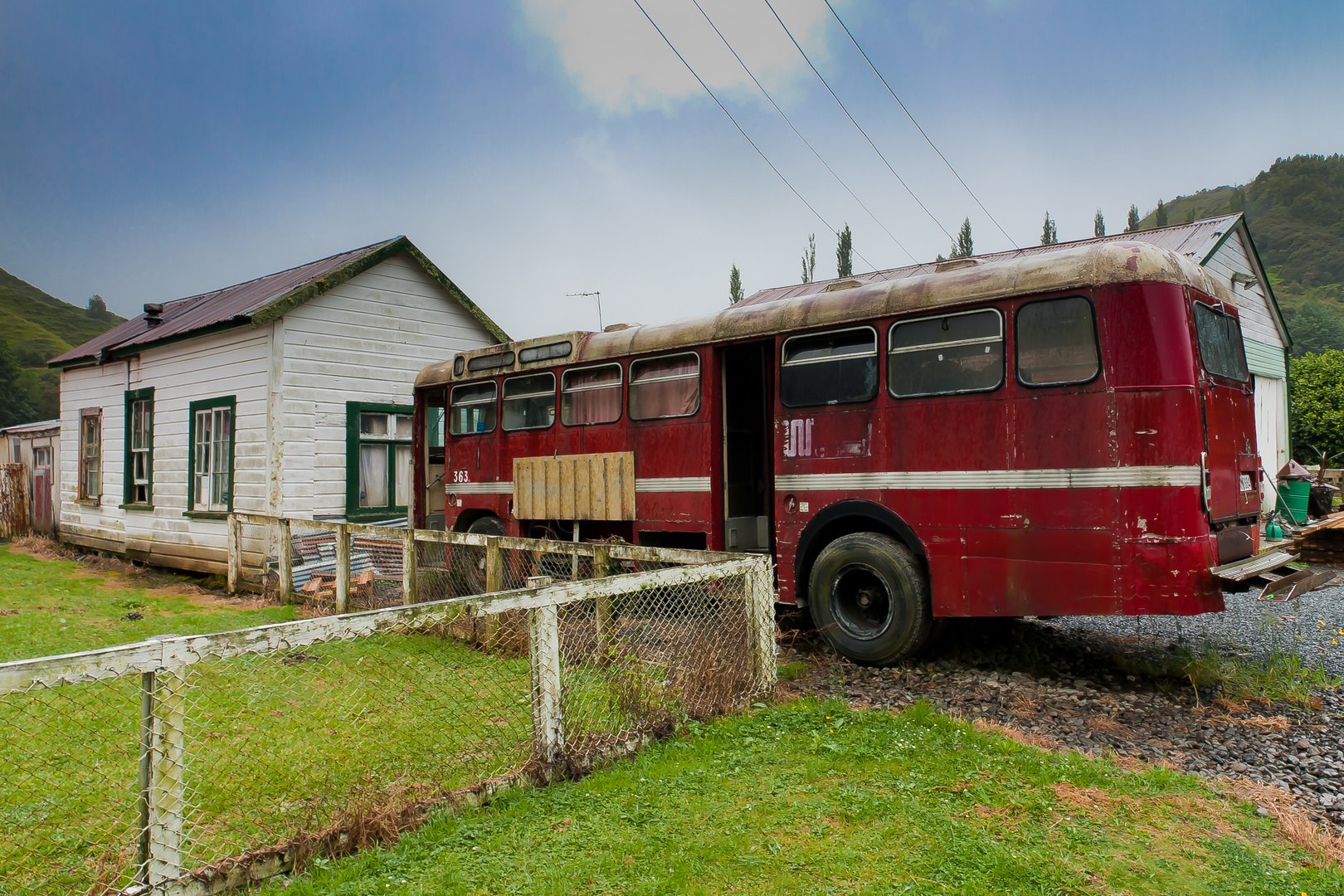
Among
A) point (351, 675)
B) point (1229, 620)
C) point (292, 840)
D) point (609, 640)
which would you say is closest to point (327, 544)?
point (351, 675)

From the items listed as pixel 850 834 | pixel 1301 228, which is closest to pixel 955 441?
pixel 850 834

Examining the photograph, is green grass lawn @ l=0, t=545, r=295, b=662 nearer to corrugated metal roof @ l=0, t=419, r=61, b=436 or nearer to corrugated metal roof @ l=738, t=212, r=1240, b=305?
corrugated metal roof @ l=0, t=419, r=61, b=436

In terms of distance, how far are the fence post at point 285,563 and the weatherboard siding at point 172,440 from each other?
1953 millimetres

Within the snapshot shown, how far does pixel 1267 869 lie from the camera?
3043mm

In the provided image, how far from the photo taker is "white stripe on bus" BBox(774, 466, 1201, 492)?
5305 mm

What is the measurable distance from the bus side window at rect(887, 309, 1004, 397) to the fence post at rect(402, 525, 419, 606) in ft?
16.4

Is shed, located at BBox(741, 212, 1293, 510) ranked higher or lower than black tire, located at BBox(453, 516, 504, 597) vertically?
higher

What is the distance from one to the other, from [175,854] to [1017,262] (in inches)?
244

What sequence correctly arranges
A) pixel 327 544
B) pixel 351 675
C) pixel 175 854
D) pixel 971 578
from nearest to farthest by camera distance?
1. pixel 175 854
2. pixel 971 578
3. pixel 351 675
4. pixel 327 544

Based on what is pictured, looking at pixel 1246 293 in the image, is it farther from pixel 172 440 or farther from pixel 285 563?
pixel 172 440

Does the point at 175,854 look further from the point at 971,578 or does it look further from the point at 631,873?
the point at 971,578

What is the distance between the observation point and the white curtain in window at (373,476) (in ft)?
41.1

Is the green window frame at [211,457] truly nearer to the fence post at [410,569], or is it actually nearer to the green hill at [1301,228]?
the fence post at [410,569]

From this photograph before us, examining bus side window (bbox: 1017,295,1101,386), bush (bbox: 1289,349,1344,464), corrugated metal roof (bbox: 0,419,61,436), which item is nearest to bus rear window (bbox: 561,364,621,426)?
bus side window (bbox: 1017,295,1101,386)
